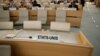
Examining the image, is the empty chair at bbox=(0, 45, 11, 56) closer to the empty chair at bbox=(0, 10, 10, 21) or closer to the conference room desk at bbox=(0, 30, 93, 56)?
the conference room desk at bbox=(0, 30, 93, 56)

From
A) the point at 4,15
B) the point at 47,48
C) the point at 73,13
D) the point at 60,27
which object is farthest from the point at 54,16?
the point at 47,48

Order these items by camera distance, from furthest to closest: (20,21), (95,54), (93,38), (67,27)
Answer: (20,21) → (93,38) → (95,54) → (67,27)

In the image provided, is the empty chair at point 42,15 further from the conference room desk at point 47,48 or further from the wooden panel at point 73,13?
the conference room desk at point 47,48

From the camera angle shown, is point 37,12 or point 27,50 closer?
point 27,50

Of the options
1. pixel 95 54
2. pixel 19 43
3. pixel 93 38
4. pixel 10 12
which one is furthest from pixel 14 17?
pixel 19 43

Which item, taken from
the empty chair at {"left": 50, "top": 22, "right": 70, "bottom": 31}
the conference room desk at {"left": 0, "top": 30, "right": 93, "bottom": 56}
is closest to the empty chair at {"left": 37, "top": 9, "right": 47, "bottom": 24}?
the empty chair at {"left": 50, "top": 22, "right": 70, "bottom": 31}

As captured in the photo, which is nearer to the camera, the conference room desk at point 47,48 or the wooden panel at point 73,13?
the conference room desk at point 47,48

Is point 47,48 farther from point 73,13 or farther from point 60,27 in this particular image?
point 73,13

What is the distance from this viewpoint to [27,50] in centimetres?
259

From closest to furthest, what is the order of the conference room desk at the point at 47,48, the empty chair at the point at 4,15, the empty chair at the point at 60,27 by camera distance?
the conference room desk at the point at 47,48 → the empty chair at the point at 60,27 → the empty chair at the point at 4,15

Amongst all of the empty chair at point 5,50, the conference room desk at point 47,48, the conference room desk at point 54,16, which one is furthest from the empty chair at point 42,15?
the empty chair at point 5,50

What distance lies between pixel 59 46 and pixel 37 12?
16.9 ft

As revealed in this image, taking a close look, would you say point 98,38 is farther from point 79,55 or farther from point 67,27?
point 79,55

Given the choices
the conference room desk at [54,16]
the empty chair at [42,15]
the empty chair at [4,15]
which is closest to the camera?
the empty chair at [4,15]
